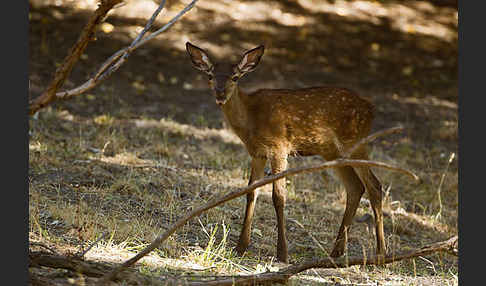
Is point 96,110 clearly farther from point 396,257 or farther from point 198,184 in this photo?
point 396,257

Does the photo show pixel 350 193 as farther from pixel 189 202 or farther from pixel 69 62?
pixel 69 62

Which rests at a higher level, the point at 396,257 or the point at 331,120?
the point at 331,120

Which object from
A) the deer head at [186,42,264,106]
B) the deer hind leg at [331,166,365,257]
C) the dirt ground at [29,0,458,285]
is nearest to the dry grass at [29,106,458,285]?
the dirt ground at [29,0,458,285]

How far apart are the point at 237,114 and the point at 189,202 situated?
1.37 metres

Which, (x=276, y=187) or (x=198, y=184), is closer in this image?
(x=276, y=187)

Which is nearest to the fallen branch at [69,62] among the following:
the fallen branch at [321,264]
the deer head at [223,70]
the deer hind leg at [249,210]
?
the fallen branch at [321,264]

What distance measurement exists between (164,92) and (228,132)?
221cm

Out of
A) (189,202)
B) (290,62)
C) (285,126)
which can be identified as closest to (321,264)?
(285,126)

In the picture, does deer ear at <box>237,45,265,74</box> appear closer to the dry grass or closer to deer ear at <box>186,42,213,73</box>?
deer ear at <box>186,42,213,73</box>

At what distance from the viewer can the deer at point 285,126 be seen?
656 centimetres

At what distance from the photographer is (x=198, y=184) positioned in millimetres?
8133

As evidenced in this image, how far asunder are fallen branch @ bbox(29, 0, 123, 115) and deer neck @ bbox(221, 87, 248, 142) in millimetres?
2433

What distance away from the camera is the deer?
656cm

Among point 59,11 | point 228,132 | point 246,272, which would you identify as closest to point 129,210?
point 246,272
